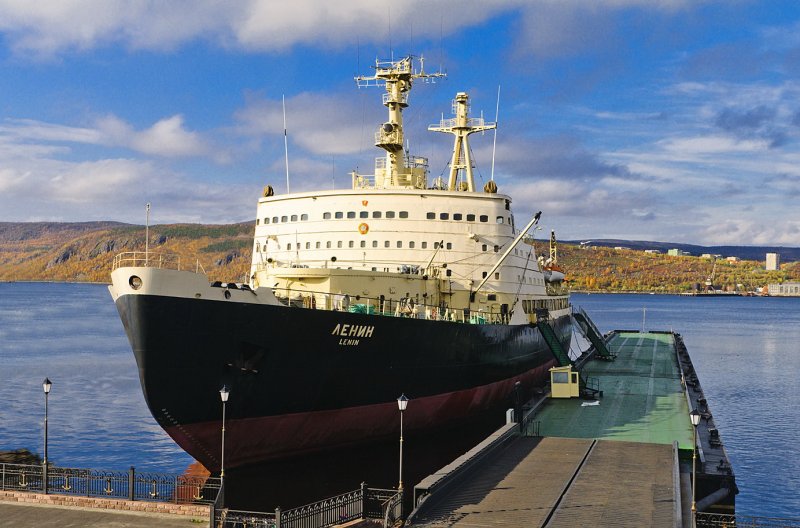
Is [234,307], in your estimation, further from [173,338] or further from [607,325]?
[607,325]

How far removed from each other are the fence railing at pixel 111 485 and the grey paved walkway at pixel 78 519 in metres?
0.80

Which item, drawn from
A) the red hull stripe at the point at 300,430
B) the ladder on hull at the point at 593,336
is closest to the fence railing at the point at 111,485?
the red hull stripe at the point at 300,430

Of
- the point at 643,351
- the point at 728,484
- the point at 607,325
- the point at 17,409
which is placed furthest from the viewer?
the point at 607,325

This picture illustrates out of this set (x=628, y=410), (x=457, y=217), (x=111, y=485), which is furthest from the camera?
(x=457, y=217)

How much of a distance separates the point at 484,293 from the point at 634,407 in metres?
8.06

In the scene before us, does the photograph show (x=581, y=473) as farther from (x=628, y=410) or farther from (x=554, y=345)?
(x=554, y=345)

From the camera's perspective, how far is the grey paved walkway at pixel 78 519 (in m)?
17.1

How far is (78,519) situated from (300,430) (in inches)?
290

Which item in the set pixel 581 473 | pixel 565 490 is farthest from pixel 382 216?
pixel 565 490

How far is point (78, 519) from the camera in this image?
17.6 metres

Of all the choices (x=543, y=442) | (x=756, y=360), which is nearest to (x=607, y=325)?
(x=756, y=360)

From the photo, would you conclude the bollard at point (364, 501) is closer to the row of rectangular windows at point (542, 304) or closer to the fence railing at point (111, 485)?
the fence railing at point (111, 485)

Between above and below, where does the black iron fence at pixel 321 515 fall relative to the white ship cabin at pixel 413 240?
below

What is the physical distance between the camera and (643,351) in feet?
207
